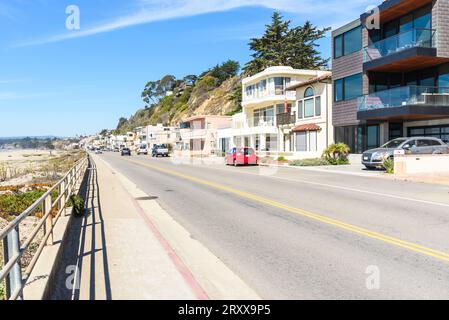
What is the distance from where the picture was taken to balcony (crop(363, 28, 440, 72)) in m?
26.5

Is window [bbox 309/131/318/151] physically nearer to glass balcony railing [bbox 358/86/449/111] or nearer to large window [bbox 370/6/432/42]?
large window [bbox 370/6/432/42]

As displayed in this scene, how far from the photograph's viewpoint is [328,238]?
26.1 feet

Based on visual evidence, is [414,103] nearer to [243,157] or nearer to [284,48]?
[243,157]

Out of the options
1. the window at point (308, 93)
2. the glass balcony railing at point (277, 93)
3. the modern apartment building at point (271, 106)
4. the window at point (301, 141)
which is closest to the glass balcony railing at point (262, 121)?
the modern apartment building at point (271, 106)

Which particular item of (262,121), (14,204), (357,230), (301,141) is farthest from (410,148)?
(262,121)

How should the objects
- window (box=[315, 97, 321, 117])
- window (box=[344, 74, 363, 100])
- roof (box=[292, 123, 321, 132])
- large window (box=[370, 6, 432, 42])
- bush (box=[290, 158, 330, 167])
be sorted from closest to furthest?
large window (box=[370, 6, 432, 42]), window (box=[344, 74, 363, 100]), bush (box=[290, 158, 330, 167]), roof (box=[292, 123, 321, 132]), window (box=[315, 97, 321, 117])

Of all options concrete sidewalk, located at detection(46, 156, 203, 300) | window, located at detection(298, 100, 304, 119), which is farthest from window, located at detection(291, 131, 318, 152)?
concrete sidewalk, located at detection(46, 156, 203, 300)

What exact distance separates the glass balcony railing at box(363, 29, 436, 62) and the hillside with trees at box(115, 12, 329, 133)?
122ft

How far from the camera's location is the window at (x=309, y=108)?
40.1m

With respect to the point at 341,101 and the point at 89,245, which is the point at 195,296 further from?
the point at 341,101

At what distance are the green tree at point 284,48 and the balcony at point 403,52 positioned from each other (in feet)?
120

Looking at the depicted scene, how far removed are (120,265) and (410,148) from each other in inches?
831
